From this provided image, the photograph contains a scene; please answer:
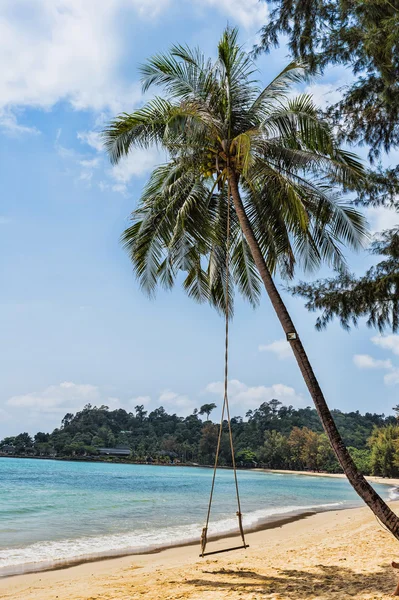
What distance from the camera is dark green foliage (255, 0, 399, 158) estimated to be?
19.4 ft

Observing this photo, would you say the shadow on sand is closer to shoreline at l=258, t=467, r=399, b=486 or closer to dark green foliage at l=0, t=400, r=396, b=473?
shoreline at l=258, t=467, r=399, b=486

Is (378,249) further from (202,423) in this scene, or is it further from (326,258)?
(202,423)

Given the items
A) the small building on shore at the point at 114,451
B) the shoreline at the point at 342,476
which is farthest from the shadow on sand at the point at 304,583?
the small building on shore at the point at 114,451

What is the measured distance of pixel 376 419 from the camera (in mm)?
84500

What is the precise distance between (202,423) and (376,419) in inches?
1150

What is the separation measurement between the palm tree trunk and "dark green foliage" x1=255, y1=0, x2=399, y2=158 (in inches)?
77.9

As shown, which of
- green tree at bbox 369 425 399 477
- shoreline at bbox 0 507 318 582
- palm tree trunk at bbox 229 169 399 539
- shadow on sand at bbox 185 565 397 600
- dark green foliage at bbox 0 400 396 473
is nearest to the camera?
shadow on sand at bbox 185 565 397 600

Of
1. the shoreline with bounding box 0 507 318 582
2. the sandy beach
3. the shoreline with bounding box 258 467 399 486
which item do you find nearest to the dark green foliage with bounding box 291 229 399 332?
the sandy beach

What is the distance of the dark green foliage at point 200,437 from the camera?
75.8 meters

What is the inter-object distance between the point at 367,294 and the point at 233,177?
243 centimetres

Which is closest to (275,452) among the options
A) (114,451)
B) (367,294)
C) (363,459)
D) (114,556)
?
(363,459)

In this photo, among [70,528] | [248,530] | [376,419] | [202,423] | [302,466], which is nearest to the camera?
[248,530]

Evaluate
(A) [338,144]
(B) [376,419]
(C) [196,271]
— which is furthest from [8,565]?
(B) [376,419]

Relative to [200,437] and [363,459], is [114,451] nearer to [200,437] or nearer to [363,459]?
[200,437]
